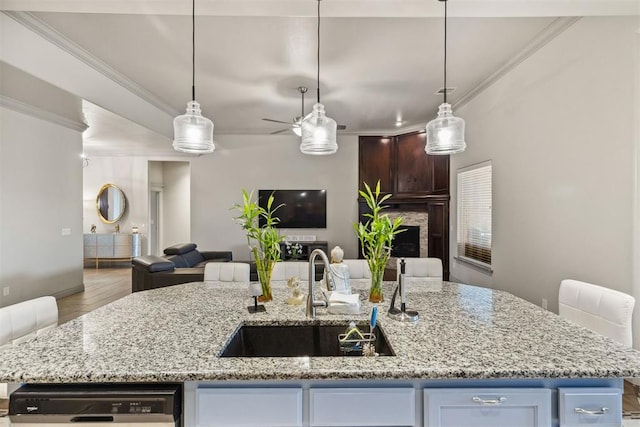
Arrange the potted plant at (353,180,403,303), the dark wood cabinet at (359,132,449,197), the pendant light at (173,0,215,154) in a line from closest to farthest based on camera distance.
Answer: the potted plant at (353,180,403,303), the pendant light at (173,0,215,154), the dark wood cabinet at (359,132,449,197)

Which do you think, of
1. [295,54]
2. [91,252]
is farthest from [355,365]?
[91,252]

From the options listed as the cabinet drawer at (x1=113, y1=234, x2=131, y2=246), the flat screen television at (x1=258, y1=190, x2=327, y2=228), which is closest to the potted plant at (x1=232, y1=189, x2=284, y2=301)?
the flat screen television at (x1=258, y1=190, x2=327, y2=228)

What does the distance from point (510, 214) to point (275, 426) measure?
3384 mm

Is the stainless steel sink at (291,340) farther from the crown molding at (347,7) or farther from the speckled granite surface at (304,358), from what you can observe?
the crown molding at (347,7)

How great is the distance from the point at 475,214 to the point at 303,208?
3130 millimetres

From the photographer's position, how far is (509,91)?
3.44m

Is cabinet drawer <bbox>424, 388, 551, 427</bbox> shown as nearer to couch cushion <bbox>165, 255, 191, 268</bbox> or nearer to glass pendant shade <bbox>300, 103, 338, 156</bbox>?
glass pendant shade <bbox>300, 103, 338, 156</bbox>

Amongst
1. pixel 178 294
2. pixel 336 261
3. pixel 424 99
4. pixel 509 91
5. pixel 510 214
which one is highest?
pixel 424 99

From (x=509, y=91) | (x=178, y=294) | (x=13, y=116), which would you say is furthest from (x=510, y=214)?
(x=13, y=116)

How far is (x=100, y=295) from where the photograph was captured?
4875 mm

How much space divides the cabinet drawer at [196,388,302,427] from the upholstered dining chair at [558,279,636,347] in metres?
1.55

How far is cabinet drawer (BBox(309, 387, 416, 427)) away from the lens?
101 centimetres

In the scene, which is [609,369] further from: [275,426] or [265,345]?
[265,345]

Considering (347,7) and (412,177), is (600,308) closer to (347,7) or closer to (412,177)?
(347,7)
